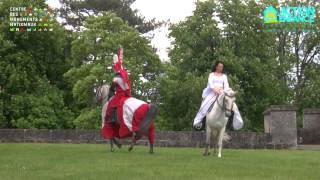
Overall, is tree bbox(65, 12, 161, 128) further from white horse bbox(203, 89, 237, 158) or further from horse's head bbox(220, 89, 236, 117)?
horse's head bbox(220, 89, 236, 117)

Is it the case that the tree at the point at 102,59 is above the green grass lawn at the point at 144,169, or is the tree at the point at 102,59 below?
above

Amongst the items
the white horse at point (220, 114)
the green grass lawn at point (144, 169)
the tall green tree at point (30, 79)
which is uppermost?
the tall green tree at point (30, 79)

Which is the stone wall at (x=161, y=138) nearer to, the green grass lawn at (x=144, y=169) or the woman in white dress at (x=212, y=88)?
the woman in white dress at (x=212, y=88)

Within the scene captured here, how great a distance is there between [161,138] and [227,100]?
29.0 ft

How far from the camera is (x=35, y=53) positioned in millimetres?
42531

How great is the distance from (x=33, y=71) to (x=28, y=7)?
4.79 m

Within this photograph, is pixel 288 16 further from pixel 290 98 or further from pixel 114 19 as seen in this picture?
pixel 114 19

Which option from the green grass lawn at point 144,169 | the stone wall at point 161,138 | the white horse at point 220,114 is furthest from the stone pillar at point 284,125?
the green grass lawn at point 144,169

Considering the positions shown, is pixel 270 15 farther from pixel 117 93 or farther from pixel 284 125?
pixel 117 93

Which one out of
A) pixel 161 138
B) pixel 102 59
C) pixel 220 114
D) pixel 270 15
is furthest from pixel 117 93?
pixel 270 15

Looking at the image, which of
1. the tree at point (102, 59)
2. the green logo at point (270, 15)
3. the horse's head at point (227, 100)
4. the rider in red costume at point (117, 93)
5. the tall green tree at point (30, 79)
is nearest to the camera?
the horse's head at point (227, 100)

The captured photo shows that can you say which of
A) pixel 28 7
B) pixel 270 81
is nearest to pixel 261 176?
pixel 28 7

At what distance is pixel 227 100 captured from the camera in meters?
15.2

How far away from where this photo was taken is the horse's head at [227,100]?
15.1m
